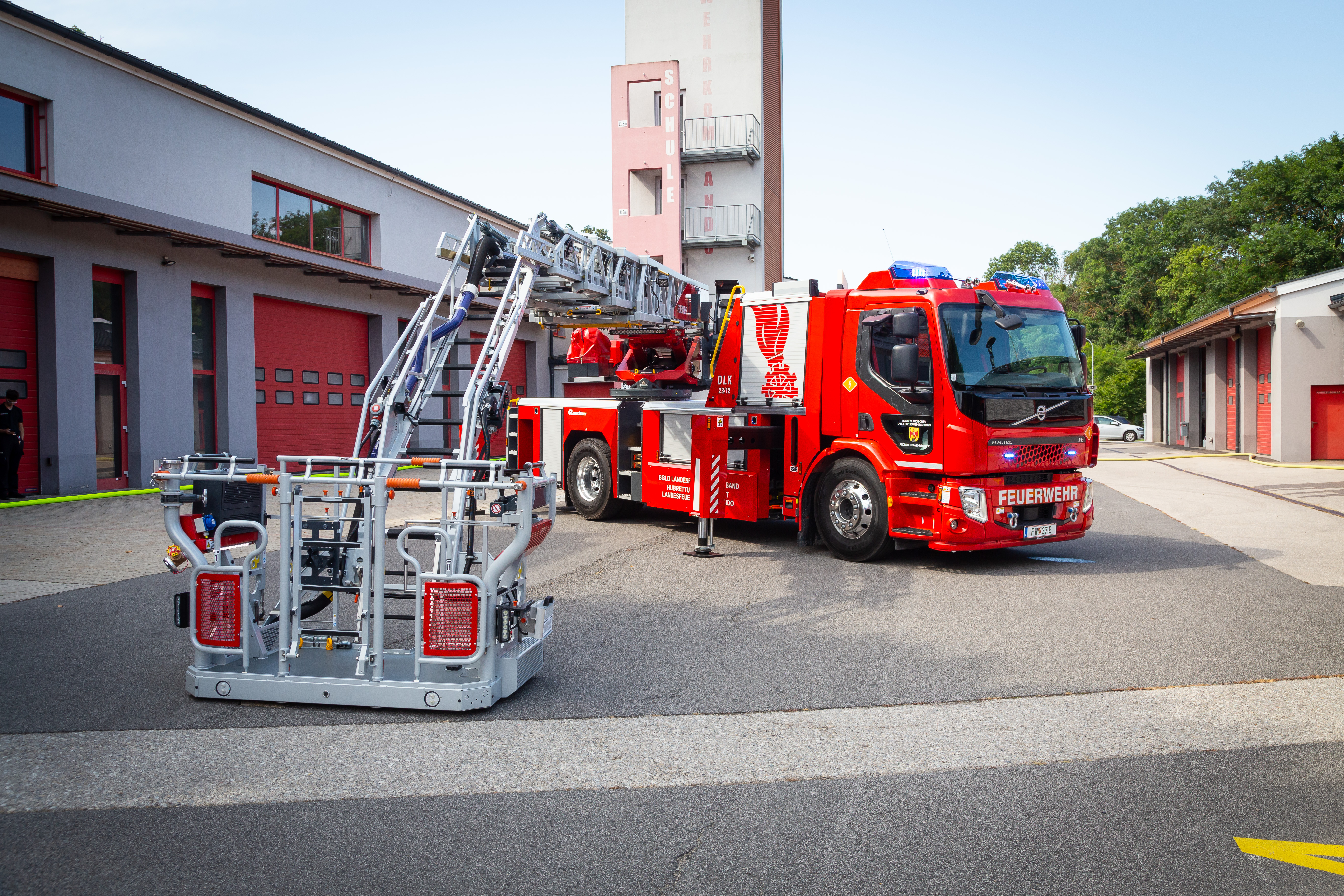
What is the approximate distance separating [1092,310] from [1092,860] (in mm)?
79382

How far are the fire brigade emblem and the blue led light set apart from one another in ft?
4.60

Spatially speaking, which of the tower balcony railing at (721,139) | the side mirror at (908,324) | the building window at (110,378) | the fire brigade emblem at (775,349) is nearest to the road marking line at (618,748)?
the side mirror at (908,324)

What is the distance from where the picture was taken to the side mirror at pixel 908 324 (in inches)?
362

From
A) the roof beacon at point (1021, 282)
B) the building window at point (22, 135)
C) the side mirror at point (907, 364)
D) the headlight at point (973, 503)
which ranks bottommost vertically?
the headlight at point (973, 503)

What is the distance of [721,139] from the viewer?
3516 cm

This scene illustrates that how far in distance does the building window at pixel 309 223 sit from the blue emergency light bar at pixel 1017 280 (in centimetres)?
1574

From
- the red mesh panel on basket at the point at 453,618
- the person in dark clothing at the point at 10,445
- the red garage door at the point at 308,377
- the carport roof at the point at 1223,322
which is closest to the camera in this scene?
the red mesh panel on basket at the point at 453,618

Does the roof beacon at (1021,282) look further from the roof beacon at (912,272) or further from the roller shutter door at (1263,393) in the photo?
the roller shutter door at (1263,393)

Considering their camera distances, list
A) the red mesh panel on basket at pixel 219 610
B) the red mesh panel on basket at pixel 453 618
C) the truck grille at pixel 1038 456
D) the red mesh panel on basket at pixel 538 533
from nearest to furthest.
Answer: the red mesh panel on basket at pixel 453 618
the red mesh panel on basket at pixel 219 610
the red mesh panel on basket at pixel 538 533
the truck grille at pixel 1038 456

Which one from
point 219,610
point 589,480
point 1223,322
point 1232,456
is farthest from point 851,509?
point 1232,456

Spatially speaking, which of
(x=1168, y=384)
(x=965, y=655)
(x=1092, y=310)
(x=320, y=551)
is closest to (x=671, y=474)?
(x=965, y=655)

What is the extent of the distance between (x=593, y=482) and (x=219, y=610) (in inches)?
347

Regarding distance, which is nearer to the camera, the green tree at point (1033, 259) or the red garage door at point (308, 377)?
the red garage door at point (308, 377)

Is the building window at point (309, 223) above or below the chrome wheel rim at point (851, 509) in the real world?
above
